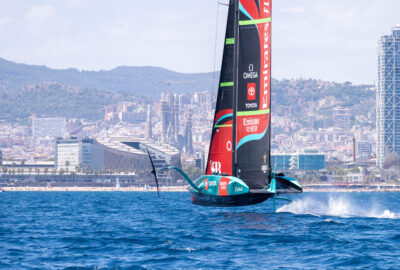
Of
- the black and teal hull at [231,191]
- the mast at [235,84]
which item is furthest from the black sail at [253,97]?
the black and teal hull at [231,191]

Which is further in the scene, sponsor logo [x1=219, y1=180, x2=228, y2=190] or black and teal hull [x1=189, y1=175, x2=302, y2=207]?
sponsor logo [x1=219, y1=180, x2=228, y2=190]

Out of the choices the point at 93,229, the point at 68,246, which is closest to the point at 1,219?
the point at 93,229

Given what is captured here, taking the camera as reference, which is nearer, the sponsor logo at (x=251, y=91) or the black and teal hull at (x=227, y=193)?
the black and teal hull at (x=227, y=193)

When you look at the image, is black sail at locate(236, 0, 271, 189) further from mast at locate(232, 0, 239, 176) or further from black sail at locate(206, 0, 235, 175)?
black sail at locate(206, 0, 235, 175)

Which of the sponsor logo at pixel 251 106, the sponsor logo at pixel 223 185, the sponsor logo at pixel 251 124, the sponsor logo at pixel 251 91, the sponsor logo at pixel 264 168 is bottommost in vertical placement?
the sponsor logo at pixel 223 185

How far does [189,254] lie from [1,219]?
20706 millimetres

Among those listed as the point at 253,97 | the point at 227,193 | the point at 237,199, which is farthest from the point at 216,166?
the point at 253,97

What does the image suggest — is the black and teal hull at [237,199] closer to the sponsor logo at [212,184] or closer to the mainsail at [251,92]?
the sponsor logo at [212,184]

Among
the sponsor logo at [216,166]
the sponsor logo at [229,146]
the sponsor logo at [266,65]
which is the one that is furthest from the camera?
the sponsor logo at [216,166]

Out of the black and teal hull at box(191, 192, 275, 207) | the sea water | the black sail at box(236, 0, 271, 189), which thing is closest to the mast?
the black sail at box(236, 0, 271, 189)

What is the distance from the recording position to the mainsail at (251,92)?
4209 centimetres

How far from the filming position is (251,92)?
138ft

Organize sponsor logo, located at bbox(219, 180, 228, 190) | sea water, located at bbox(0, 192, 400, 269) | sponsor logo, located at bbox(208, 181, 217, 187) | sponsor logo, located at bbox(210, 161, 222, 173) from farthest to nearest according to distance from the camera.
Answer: sponsor logo, located at bbox(210, 161, 222, 173) → sponsor logo, located at bbox(208, 181, 217, 187) → sponsor logo, located at bbox(219, 180, 228, 190) → sea water, located at bbox(0, 192, 400, 269)

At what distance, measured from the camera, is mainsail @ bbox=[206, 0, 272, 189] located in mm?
42094
